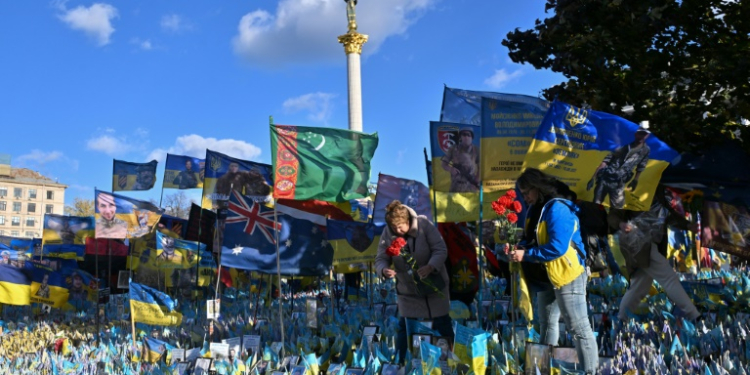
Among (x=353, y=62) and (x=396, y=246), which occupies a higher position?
(x=353, y=62)

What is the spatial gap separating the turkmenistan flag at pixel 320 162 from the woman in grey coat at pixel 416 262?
1.83 metres

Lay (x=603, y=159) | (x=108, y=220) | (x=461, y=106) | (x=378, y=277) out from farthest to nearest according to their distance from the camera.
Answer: (x=108, y=220) < (x=378, y=277) < (x=461, y=106) < (x=603, y=159)

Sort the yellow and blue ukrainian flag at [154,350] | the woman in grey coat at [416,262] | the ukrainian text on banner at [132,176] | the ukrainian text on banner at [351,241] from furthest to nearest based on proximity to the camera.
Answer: the ukrainian text on banner at [132,176] → the ukrainian text on banner at [351,241] → the yellow and blue ukrainian flag at [154,350] → the woman in grey coat at [416,262]

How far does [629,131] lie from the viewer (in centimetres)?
651

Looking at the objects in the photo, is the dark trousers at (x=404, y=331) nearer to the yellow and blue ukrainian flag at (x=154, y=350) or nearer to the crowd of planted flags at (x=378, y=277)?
the crowd of planted flags at (x=378, y=277)

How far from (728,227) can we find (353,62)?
2516 centimetres

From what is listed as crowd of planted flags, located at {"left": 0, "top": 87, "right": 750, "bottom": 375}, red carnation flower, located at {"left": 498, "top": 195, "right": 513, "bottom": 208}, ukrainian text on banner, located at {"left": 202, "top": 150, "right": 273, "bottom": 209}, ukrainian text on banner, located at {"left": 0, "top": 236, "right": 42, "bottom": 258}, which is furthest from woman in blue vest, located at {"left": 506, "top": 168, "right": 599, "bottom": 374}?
ukrainian text on banner, located at {"left": 0, "top": 236, "right": 42, "bottom": 258}

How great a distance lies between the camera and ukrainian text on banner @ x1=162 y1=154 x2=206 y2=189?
19.2m

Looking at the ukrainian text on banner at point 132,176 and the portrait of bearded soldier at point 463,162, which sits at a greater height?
the ukrainian text on banner at point 132,176

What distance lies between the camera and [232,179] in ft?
34.3

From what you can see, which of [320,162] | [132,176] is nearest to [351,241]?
[320,162]

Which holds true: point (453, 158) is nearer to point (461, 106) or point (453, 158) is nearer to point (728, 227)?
point (461, 106)

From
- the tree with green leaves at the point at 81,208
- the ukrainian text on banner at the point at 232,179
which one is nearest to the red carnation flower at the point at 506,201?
the ukrainian text on banner at the point at 232,179

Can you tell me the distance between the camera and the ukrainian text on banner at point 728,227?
31.5 feet
